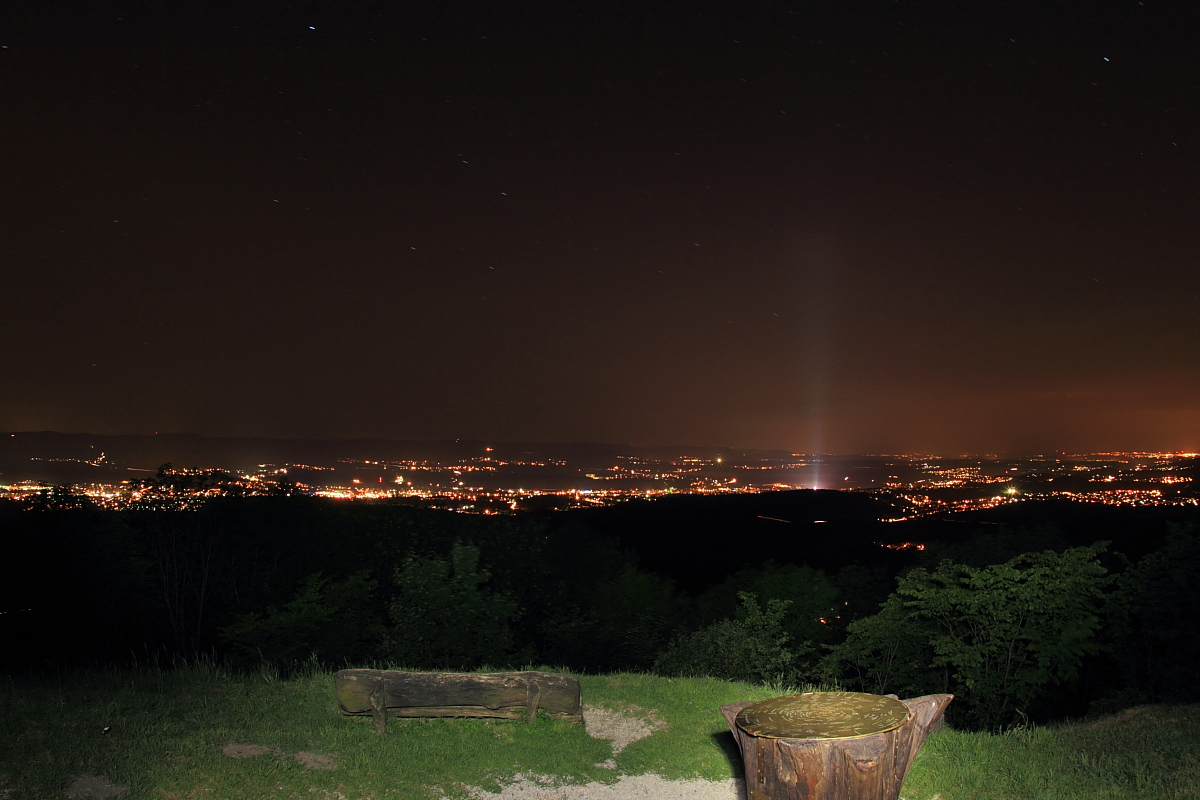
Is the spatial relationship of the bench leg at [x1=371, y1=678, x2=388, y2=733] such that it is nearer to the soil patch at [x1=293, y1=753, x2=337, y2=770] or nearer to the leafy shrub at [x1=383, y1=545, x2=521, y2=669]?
the soil patch at [x1=293, y1=753, x2=337, y2=770]

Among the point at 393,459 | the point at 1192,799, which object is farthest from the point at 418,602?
the point at 393,459

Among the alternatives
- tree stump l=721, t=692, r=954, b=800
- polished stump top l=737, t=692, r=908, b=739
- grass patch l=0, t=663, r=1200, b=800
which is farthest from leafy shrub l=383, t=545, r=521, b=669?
tree stump l=721, t=692, r=954, b=800

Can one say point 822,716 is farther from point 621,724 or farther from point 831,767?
point 621,724

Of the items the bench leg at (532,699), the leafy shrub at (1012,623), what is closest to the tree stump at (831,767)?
the bench leg at (532,699)

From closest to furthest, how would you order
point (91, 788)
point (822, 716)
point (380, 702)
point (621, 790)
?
point (822, 716) → point (91, 788) → point (621, 790) → point (380, 702)

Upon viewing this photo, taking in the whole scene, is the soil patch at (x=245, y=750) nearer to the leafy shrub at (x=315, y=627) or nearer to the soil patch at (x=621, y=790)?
the soil patch at (x=621, y=790)

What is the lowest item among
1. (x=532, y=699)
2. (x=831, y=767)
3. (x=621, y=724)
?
(x=621, y=724)

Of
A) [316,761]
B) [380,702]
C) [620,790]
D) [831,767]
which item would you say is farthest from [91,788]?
[831,767]
